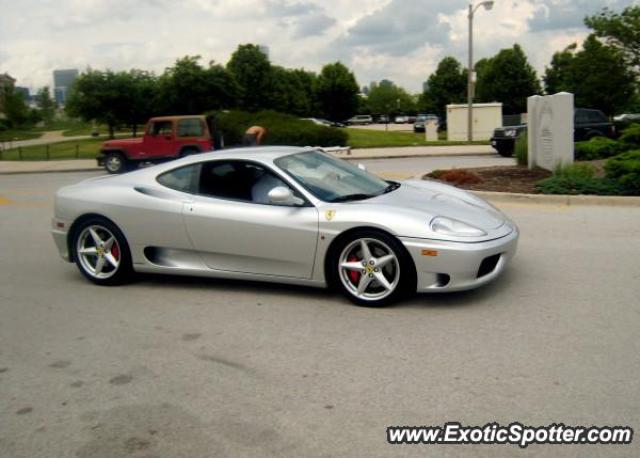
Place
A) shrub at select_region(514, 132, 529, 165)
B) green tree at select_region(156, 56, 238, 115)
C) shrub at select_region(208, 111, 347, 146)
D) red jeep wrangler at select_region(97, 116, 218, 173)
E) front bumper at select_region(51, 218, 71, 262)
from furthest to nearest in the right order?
green tree at select_region(156, 56, 238, 115) → shrub at select_region(208, 111, 347, 146) → red jeep wrangler at select_region(97, 116, 218, 173) → shrub at select_region(514, 132, 529, 165) → front bumper at select_region(51, 218, 71, 262)

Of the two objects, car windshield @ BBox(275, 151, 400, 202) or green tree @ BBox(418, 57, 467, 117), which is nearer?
car windshield @ BBox(275, 151, 400, 202)

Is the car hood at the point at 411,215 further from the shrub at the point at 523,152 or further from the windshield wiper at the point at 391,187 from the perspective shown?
the shrub at the point at 523,152

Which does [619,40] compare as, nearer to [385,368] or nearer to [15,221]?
[15,221]

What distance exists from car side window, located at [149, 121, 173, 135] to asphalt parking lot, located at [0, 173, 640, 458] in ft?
50.5

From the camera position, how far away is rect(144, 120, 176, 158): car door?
2180 centimetres

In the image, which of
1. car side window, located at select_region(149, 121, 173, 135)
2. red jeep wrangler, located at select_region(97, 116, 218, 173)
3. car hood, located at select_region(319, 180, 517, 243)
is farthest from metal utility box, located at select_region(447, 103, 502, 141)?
car hood, located at select_region(319, 180, 517, 243)

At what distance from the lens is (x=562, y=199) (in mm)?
11102

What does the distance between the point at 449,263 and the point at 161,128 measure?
59.5 ft

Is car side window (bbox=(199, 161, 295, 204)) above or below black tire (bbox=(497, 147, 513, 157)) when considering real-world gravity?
above

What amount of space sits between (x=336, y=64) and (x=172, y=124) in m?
70.6

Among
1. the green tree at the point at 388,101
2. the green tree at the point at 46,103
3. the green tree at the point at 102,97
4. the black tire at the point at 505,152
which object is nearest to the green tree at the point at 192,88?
the green tree at the point at 102,97

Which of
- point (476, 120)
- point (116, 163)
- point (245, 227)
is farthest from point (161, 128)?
point (476, 120)

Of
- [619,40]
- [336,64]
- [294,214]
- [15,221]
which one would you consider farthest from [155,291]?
[336,64]

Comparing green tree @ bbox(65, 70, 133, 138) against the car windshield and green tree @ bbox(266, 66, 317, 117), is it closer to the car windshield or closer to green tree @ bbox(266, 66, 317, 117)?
green tree @ bbox(266, 66, 317, 117)
